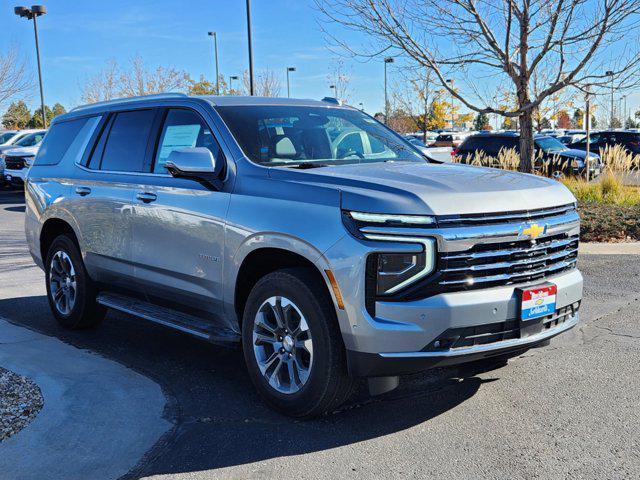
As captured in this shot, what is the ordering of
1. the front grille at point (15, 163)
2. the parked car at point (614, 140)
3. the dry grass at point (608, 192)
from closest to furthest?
the dry grass at point (608, 192) < the front grille at point (15, 163) < the parked car at point (614, 140)

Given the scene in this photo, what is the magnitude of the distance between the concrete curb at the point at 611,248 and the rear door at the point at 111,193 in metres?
6.45

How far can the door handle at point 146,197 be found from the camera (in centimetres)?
525

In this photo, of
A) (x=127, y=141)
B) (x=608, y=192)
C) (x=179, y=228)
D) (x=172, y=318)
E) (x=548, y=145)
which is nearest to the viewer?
(x=179, y=228)

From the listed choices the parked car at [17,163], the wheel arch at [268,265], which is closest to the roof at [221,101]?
the wheel arch at [268,265]

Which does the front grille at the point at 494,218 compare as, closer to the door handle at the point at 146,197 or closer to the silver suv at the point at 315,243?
the silver suv at the point at 315,243

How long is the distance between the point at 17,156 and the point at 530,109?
16099 mm

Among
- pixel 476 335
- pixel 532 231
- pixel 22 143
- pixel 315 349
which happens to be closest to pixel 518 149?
pixel 22 143

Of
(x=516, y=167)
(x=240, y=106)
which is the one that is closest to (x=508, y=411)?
(x=240, y=106)

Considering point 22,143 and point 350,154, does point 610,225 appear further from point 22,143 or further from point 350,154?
point 22,143

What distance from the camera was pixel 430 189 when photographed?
4.00 metres

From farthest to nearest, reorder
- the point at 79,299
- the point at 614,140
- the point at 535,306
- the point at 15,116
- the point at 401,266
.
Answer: the point at 15,116 → the point at 614,140 → the point at 79,299 → the point at 535,306 → the point at 401,266

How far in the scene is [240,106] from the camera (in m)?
5.28

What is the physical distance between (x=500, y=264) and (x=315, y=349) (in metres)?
1.11

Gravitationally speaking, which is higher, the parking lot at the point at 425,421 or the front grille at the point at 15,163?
the front grille at the point at 15,163
